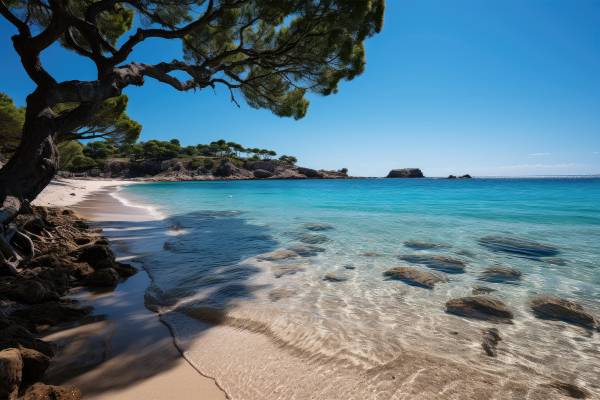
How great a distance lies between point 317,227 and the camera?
1089 centimetres

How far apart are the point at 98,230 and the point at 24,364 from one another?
7.64m

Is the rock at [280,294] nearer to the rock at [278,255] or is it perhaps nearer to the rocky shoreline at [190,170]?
the rock at [278,255]

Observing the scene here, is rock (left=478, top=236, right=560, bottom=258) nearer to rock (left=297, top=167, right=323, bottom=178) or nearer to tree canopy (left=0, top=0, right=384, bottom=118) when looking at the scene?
tree canopy (left=0, top=0, right=384, bottom=118)

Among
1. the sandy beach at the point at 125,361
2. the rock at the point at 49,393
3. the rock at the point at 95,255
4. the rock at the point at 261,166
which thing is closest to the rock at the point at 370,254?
the sandy beach at the point at 125,361

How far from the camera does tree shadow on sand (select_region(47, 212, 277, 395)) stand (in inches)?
94.7

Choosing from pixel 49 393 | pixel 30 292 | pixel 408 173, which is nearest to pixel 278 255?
pixel 30 292

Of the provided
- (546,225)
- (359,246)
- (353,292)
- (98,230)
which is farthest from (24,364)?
(546,225)

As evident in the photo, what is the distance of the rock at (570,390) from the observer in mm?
2346

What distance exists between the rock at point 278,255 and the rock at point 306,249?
0.17 m

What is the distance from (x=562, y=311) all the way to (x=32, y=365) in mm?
5789

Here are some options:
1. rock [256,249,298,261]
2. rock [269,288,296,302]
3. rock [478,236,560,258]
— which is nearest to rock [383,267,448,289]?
rock [269,288,296,302]

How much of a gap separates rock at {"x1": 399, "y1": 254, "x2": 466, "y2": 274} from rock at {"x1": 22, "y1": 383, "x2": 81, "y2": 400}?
5.70 m

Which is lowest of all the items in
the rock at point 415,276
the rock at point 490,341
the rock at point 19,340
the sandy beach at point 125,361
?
the rock at point 415,276

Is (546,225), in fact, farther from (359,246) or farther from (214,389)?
(214,389)
